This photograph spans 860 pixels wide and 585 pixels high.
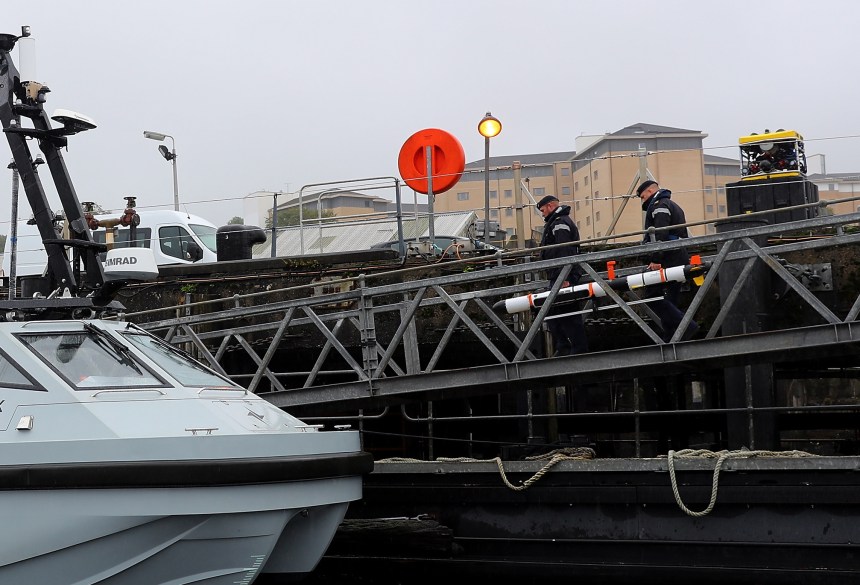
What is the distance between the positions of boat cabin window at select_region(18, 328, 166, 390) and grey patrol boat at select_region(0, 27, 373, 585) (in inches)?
0.4

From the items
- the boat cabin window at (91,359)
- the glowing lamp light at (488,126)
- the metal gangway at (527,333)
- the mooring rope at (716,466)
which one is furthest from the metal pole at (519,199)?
the boat cabin window at (91,359)

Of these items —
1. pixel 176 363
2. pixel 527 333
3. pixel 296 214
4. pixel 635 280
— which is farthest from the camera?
pixel 296 214

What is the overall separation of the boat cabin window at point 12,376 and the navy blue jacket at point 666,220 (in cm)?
561

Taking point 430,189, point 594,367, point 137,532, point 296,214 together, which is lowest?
point 137,532

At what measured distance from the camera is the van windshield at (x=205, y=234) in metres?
22.2

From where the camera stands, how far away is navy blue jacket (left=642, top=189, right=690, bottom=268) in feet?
34.4

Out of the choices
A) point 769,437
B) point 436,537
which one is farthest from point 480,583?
point 769,437

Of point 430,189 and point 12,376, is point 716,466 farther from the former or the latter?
point 430,189

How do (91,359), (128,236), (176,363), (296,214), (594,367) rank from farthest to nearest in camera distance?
(296,214) → (128,236) → (594,367) → (176,363) → (91,359)

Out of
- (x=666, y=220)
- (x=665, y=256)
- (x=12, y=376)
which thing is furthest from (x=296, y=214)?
(x=12, y=376)

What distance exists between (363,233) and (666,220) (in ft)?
27.0

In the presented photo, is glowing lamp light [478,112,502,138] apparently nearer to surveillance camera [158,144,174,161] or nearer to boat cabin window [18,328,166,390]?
boat cabin window [18,328,166,390]

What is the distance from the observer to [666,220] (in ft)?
35.2

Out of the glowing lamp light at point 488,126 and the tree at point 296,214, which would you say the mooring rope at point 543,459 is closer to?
the glowing lamp light at point 488,126
